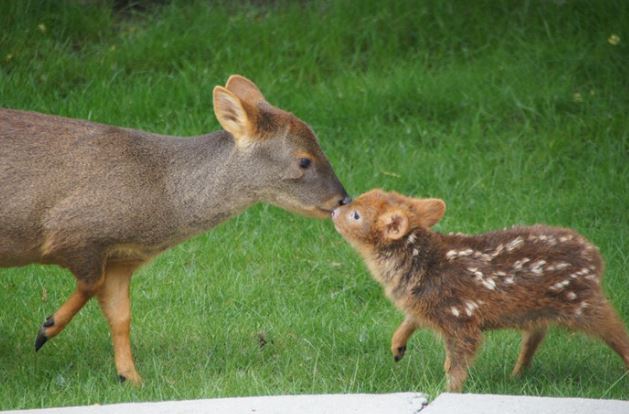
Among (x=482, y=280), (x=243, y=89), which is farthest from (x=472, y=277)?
(x=243, y=89)

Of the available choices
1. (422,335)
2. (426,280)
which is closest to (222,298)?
(422,335)

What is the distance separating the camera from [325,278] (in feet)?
27.3

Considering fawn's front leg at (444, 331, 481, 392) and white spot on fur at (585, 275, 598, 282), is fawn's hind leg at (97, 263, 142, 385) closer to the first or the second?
fawn's front leg at (444, 331, 481, 392)

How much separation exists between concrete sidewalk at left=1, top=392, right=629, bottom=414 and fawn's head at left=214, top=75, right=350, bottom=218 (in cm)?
172

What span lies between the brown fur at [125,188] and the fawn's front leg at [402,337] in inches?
29.4

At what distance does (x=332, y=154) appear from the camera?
32.4ft

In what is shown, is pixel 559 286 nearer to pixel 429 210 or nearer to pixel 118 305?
pixel 429 210

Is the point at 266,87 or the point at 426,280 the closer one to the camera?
the point at 426,280

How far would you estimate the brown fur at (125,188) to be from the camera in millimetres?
6805

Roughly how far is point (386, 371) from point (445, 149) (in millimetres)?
3333

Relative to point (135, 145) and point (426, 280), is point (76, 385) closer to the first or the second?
point (135, 145)

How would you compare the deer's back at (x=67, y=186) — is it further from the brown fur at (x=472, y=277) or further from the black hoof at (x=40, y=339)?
the brown fur at (x=472, y=277)

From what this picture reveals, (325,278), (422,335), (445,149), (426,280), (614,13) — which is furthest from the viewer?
(614,13)

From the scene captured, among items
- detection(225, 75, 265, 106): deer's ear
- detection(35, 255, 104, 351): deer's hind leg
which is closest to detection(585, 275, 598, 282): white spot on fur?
detection(225, 75, 265, 106): deer's ear
